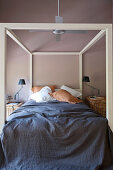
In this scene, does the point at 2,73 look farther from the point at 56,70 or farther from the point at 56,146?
the point at 56,70

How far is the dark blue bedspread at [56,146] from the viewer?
4.66ft

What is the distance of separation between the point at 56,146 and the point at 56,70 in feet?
8.36

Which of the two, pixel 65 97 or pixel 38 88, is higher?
pixel 38 88

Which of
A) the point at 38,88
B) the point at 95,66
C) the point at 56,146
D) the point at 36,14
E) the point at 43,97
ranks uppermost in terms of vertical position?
the point at 36,14

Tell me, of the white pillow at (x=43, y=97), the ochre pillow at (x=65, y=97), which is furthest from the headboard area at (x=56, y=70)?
the ochre pillow at (x=65, y=97)

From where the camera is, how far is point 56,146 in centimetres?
146

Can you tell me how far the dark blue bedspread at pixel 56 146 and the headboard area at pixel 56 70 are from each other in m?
2.24

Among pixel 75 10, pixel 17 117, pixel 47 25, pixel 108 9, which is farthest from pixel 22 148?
pixel 108 9

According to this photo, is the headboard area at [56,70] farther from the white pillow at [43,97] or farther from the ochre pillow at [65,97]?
the ochre pillow at [65,97]

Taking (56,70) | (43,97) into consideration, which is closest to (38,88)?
(43,97)

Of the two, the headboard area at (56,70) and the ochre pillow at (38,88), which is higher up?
the headboard area at (56,70)

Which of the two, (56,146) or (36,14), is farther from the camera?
(36,14)

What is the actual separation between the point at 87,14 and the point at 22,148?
3674 millimetres

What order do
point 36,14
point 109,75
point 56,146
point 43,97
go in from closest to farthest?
1. point 56,146
2. point 109,75
3. point 43,97
4. point 36,14
